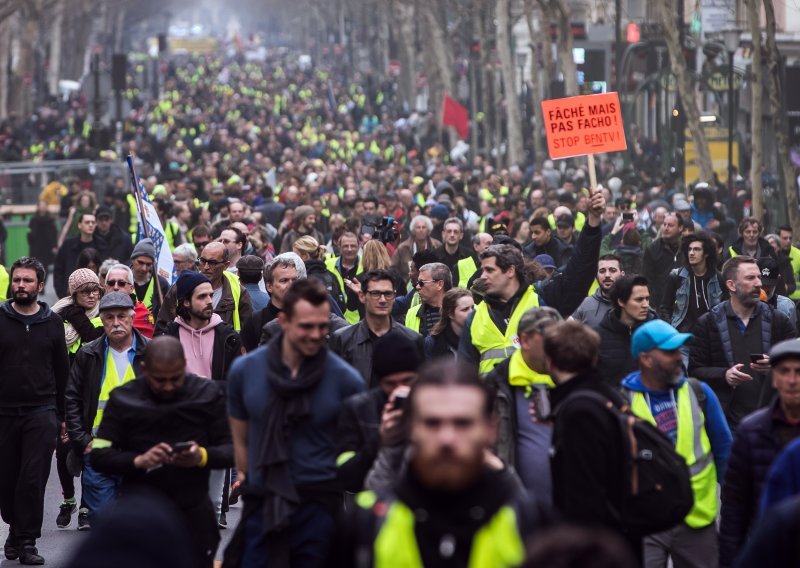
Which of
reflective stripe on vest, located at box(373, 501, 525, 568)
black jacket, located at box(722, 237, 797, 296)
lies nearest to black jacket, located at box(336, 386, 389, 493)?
reflective stripe on vest, located at box(373, 501, 525, 568)

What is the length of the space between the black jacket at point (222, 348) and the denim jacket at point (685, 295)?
11.1 feet

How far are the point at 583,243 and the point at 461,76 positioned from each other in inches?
2316

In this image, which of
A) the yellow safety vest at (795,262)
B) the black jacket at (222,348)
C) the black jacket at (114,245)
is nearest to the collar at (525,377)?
the black jacket at (222,348)

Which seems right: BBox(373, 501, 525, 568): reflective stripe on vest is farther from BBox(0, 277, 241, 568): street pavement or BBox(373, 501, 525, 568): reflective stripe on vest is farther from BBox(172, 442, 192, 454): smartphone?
BBox(0, 277, 241, 568): street pavement

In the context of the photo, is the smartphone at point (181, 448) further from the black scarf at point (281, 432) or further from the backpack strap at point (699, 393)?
the backpack strap at point (699, 393)

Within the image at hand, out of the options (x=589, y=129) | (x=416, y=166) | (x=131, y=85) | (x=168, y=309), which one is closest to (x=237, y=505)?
(x=168, y=309)

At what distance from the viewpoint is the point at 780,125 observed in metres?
23.5

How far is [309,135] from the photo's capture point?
58156 millimetres

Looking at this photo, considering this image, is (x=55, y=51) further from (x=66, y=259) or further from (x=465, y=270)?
(x=465, y=270)

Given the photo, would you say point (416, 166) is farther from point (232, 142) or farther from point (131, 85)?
point (131, 85)

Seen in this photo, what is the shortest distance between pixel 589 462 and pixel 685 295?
6.16 metres

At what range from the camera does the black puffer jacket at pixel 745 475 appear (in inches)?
252

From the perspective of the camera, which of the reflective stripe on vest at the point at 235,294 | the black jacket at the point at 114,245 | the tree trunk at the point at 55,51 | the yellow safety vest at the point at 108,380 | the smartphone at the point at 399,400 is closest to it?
the smartphone at the point at 399,400

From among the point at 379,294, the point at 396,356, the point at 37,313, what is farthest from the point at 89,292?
the point at 396,356
